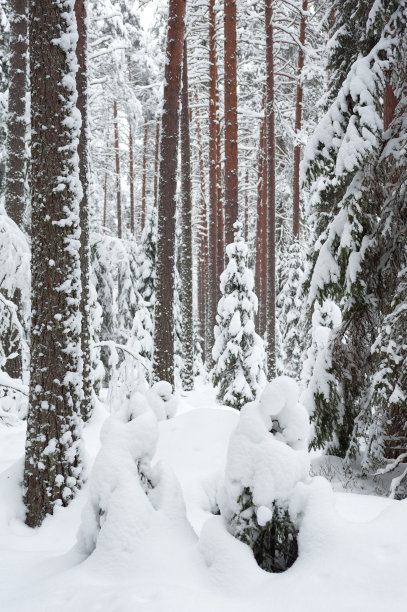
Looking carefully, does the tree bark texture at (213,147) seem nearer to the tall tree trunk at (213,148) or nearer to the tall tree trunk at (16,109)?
the tall tree trunk at (213,148)

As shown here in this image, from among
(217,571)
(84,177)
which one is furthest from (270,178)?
(217,571)

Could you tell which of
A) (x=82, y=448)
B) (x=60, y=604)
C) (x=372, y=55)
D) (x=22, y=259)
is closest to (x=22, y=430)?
(x=22, y=259)

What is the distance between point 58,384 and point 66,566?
183 centimetres

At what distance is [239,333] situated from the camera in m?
12.2

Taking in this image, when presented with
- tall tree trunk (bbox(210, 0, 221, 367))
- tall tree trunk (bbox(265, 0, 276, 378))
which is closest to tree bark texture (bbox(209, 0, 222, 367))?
tall tree trunk (bbox(210, 0, 221, 367))

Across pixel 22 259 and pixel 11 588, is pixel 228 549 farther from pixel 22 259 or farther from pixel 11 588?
pixel 22 259

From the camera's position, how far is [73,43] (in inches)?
190

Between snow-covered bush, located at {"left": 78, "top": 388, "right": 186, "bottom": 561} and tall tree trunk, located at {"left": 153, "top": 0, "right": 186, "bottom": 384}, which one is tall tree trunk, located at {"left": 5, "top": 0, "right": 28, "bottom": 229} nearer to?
tall tree trunk, located at {"left": 153, "top": 0, "right": 186, "bottom": 384}

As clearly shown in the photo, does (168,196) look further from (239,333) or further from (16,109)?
(239,333)

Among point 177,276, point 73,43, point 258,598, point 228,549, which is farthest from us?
point 177,276

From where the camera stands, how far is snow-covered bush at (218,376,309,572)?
3150mm

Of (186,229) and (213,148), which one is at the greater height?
(213,148)

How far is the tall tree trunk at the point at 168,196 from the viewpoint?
26.6 feet

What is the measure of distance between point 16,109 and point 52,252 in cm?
520
